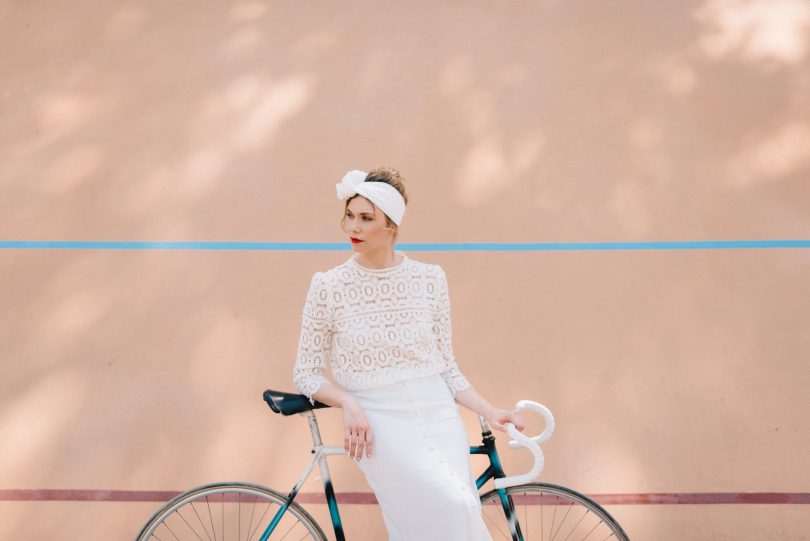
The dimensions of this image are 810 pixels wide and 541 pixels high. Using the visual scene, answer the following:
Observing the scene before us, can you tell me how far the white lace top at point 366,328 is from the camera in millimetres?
1784

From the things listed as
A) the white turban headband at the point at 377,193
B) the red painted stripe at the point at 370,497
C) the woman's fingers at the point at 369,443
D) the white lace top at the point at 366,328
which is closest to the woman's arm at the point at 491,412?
the white lace top at the point at 366,328

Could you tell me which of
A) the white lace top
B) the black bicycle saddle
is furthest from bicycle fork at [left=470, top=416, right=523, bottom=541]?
the black bicycle saddle

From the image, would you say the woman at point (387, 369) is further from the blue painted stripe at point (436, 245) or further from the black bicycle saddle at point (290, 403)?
the blue painted stripe at point (436, 245)

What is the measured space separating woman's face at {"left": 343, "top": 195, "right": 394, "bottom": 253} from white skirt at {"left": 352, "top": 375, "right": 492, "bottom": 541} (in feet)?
1.28

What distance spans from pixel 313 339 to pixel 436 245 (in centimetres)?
143

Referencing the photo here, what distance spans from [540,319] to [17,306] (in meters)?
2.29

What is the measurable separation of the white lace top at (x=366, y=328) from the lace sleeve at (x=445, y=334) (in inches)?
1.8

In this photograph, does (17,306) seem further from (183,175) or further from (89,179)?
(183,175)

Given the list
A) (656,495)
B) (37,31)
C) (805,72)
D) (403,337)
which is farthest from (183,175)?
(805,72)

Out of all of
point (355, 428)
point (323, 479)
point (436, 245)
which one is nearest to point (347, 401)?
point (355, 428)

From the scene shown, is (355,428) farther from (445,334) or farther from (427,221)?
(427,221)

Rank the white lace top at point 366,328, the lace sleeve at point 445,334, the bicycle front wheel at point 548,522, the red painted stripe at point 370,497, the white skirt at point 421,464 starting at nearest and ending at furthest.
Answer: the white skirt at point 421,464, the white lace top at point 366,328, the lace sleeve at point 445,334, the bicycle front wheel at point 548,522, the red painted stripe at point 370,497

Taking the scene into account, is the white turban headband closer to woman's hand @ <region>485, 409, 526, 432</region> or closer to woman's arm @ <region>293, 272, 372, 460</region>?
woman's arm @ <region>293, 272, 372, 460</region>

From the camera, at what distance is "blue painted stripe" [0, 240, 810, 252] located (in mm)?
3096
